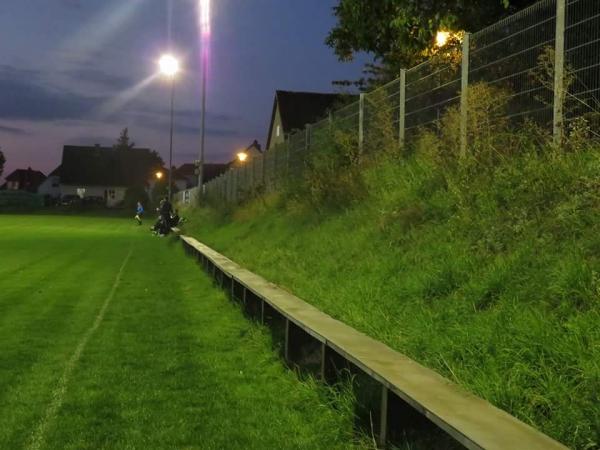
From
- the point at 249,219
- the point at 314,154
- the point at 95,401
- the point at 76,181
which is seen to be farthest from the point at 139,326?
the point at 76,181

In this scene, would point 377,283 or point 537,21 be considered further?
point 537,21

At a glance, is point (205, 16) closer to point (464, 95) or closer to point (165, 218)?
point (165, 218)

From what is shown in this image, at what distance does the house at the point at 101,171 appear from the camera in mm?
117375

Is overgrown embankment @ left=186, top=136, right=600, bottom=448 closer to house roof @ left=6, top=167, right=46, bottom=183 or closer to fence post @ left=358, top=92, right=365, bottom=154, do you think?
fence post @ left=358, top=92, right=365, bottom=154

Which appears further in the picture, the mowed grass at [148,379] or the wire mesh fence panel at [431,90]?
the wire mesh fence panel at [431,90]

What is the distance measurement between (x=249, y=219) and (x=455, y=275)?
47.0ft

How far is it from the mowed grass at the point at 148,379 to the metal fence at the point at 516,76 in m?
3.70

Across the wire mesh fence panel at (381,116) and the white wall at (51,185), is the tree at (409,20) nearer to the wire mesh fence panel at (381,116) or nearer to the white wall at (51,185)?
the wire mesh fence panel at (381,116)

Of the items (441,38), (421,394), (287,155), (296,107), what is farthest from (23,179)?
(421,394)

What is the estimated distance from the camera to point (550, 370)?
3916mm

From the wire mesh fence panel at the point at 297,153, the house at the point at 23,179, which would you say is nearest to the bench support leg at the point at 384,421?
the wire mesh fence panel at the point at 297,153

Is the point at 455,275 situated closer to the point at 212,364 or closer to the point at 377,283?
the point at 377,283

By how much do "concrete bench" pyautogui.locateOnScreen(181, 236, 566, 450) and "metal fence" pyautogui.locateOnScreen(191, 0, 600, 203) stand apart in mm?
3172

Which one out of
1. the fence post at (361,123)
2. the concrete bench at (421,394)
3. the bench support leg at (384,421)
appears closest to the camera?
the concrete bench at (421,394)
